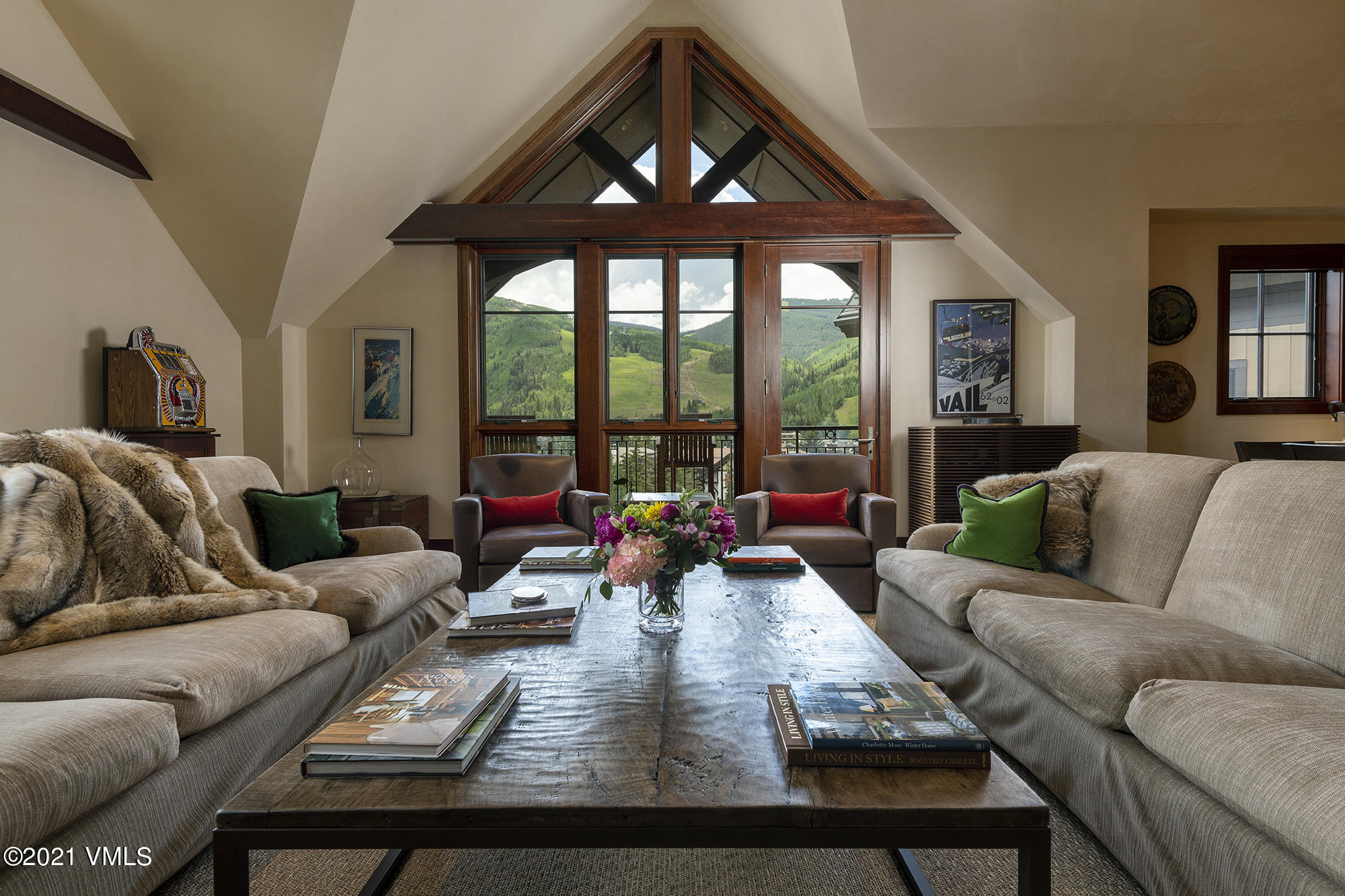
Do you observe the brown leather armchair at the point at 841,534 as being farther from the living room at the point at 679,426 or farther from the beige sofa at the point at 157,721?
the beige sofa at the point at 157,721

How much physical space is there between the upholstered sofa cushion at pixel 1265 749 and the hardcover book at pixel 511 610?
1.33 metres

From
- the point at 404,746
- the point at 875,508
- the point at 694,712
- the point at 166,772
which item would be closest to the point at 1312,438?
the point at 875,508

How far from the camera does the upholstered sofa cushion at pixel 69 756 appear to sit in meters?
1.02

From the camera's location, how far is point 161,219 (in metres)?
3.71

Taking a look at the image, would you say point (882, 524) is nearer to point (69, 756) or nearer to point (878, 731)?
point (878, 731)

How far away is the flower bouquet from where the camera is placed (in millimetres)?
1644

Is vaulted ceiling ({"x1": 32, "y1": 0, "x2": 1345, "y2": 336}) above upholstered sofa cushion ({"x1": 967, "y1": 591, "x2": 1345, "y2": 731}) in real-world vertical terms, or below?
above

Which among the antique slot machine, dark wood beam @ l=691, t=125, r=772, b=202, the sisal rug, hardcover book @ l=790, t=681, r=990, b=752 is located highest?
dark wood beam @ l=691, t=125, r=772, b=202

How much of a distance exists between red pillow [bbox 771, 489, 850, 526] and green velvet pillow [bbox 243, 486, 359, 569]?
92.1 inches

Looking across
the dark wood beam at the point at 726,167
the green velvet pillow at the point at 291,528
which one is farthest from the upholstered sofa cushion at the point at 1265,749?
the dark wood beam at the point at 726,167

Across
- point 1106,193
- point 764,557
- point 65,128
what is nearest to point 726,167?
point 1106,193

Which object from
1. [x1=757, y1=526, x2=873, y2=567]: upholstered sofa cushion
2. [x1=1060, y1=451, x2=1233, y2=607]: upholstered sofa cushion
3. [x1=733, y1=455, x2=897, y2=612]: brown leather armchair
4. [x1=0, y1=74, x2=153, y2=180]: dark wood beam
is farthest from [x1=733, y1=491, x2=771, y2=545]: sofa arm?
[x1=0, y1=74, x2=153, y2=180]: dark wood beam

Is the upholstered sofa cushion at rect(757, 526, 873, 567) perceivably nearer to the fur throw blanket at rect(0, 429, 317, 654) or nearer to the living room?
the living room

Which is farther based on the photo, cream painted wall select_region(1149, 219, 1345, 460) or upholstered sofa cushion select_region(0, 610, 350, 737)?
cream painted wall select_region(1149, 219, 1345, 460)
